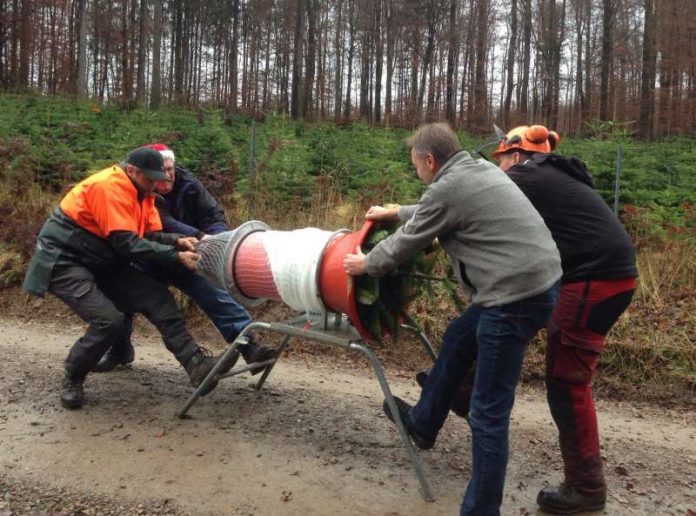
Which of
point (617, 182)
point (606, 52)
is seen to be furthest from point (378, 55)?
point (617, 182)

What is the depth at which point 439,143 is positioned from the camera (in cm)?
296

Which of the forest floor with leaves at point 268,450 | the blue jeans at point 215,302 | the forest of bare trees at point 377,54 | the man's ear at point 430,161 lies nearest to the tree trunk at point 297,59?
the forest of bare trees at point 377,54

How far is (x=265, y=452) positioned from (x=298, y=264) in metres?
1.12

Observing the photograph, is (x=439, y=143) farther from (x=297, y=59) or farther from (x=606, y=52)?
(x=606, y=52)

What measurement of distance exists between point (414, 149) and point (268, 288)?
1132 mm

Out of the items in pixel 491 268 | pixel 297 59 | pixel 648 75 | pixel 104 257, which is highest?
pixel 297 59

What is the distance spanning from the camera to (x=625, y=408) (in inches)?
195

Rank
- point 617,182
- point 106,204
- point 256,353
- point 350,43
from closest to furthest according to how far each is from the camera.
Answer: point 106,204
point 256,353
point 617,182
point 350,43

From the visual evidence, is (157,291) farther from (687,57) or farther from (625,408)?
(687,57)

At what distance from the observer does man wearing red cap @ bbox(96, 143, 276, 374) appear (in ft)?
14.8

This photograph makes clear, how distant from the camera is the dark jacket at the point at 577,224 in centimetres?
312


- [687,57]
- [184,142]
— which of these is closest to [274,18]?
[687,57]

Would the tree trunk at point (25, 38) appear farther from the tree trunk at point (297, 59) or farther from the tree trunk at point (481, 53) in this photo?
the tree trunk at point (481, 53)

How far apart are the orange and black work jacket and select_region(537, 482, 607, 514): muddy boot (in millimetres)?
2571
